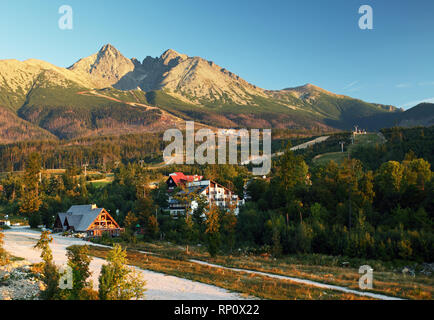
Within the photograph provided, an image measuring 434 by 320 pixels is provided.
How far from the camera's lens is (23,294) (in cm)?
2383

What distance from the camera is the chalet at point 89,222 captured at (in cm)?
6806

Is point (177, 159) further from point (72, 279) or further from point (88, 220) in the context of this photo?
point (72, 279)

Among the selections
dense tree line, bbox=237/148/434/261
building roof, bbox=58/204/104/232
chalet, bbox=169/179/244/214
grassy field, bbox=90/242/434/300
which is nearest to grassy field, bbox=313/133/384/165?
chalet, bbox=169/179/244/214

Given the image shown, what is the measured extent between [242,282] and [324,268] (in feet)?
45.6

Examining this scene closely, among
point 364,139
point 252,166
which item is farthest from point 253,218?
point 364,139

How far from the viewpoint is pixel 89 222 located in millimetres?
68438

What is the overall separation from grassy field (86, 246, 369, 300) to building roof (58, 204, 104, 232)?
91.9 ft

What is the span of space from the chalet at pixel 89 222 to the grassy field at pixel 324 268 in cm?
1584

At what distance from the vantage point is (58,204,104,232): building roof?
68.5 metres

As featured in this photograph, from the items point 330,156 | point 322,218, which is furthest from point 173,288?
point 330,156

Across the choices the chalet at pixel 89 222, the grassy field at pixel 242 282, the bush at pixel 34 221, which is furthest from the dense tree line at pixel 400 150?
the bush at pixel 34 221

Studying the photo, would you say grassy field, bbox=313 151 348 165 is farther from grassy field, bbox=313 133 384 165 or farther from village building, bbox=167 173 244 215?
village building, bbox=167 173 244 215

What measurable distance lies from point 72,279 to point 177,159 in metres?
163

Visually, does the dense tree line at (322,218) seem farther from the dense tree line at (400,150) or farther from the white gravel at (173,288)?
the dense tree line at (400,150)
